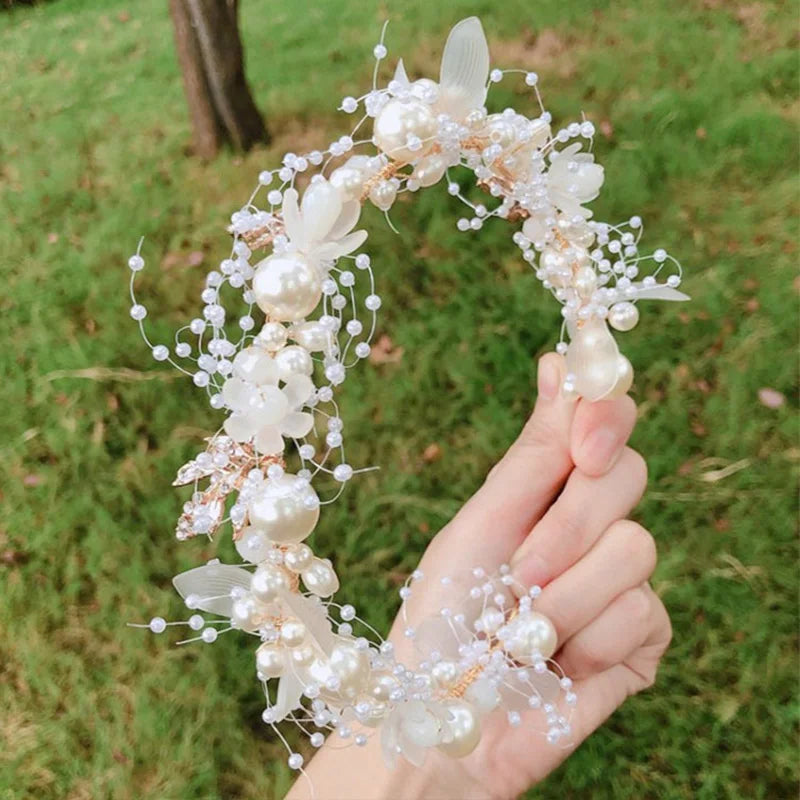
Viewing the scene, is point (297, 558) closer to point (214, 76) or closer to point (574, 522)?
point (574, 522)

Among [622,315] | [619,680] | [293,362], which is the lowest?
[619,680]

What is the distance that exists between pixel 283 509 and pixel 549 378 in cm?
48

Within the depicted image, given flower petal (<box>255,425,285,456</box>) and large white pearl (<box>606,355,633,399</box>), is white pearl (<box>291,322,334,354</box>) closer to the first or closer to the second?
flower petal (<box>255,425,285,456</box>)

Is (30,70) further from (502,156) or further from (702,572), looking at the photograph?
(702,572)

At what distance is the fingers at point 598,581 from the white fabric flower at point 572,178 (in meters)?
0.41

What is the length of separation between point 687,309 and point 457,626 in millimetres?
954

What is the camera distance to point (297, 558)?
82cm

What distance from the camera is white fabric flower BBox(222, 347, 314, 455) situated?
2.46 feet

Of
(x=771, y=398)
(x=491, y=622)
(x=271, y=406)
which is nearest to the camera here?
(x=271, y=406)

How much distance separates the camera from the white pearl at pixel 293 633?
82 cm

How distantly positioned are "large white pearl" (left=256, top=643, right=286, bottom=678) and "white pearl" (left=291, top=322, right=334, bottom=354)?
1.01ft

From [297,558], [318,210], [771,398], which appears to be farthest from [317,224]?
[771,398]

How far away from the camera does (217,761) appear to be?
1260 millimetres

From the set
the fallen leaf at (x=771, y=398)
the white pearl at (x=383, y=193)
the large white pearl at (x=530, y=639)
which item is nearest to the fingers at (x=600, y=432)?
the large white pearl at (x=530, y=639)
